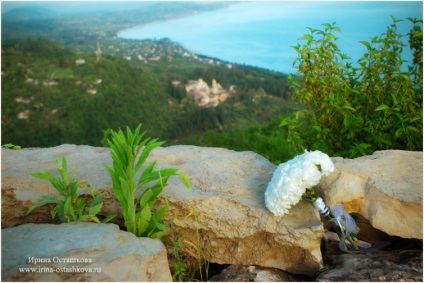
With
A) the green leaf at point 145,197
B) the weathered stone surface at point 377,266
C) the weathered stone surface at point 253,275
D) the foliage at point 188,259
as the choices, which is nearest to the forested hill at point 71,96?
the foliage at point 188,259

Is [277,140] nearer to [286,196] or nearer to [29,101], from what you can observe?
[286,196]

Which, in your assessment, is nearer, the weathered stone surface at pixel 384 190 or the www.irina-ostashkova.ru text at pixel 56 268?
the www.irina-ostashkova.ru text at pixel 56 268

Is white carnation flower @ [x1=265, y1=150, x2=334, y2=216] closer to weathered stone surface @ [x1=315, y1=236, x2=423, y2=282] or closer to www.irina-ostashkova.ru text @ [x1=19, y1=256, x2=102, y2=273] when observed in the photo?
weathered stone surface @ [x1=315, y1=236, x2=423, y2=282]

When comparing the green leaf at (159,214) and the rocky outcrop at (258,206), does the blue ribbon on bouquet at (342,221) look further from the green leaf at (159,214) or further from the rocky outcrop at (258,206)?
the green leaf at (159,214)

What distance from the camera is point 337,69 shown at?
4.25 meters

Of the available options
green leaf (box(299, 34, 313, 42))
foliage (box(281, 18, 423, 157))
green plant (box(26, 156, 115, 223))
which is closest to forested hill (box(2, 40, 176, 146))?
foliage (box(281, 18, 423, 157))

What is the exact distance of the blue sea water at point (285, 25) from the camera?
14.6ft

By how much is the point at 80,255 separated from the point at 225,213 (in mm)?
1060

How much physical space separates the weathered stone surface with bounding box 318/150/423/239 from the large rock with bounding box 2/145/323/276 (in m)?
0.30

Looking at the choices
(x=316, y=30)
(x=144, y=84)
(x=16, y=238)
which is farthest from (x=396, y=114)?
(x=144, y=84)

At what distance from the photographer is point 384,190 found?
281 centimetres

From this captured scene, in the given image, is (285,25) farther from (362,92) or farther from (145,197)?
(145,197)

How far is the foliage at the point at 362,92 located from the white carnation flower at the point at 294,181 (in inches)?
54.0

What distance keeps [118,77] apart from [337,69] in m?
50.9
